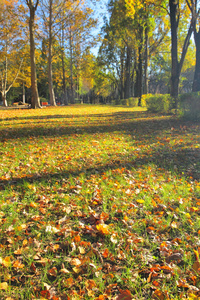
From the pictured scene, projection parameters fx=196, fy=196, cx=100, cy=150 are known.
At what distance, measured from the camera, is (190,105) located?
10109mm

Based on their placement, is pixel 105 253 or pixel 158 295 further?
pixel 105 253

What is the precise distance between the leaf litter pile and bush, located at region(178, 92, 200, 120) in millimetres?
5272

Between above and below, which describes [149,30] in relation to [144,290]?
above

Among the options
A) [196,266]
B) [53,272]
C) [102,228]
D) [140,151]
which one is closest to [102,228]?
[102,228]

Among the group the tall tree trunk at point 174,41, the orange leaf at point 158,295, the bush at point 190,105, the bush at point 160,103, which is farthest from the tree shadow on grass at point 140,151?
the tall tree trunk at point 174,41

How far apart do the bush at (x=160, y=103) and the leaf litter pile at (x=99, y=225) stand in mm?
8776

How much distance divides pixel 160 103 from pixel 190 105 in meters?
4.16

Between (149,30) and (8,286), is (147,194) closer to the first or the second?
(8,286)

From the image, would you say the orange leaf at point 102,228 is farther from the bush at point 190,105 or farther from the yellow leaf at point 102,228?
the bush at point 190,105

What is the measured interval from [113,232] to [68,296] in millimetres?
887

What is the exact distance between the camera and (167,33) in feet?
84.0

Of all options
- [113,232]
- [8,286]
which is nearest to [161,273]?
[113,232]

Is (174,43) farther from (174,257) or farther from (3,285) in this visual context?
(3,285)

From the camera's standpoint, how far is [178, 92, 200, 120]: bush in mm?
9675
